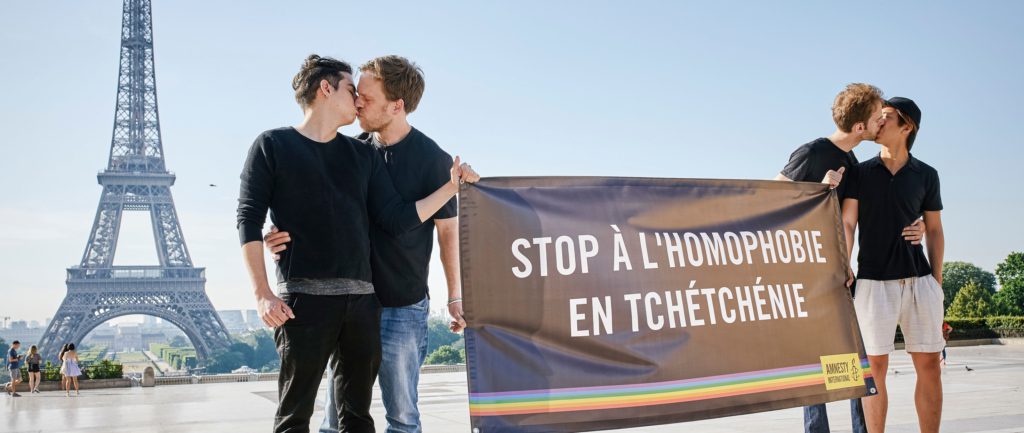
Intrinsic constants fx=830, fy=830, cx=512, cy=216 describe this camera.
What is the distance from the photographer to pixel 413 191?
3387 mm

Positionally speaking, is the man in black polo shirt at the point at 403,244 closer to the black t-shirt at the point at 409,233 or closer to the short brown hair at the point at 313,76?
the black t-shirt at the point at 409,233

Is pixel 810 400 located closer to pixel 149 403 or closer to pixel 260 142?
pixel 260 142

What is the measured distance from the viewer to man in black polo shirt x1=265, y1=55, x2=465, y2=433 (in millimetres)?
3266

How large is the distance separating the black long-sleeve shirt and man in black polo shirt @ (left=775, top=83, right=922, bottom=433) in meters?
2.43

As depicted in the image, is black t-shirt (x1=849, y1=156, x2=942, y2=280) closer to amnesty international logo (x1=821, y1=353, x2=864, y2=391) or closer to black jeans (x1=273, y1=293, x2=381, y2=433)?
amnesty international logo (x1=821, y1=353, x2=864, y2=391)

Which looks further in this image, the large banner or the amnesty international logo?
the amnesty international logo

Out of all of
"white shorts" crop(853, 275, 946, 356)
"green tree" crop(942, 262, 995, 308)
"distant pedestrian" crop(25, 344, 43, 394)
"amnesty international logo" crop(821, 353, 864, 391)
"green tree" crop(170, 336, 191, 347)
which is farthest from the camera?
"green tree" crop(170, 336, 191, 347)

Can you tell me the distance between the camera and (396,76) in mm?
3371

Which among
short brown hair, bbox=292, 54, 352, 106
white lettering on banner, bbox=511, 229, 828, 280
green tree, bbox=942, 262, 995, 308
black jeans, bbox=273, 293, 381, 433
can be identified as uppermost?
green tree, bbox=942, 262, 995, 308

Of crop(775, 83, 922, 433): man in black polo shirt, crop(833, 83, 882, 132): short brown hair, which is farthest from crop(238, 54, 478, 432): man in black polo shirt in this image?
crop(833, 83, 882, 132): short brown hair

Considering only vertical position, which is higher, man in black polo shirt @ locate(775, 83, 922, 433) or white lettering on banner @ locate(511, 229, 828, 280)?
man in black polo shirt @ locate(775, 83, 922, 433)

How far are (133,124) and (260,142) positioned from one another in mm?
62866

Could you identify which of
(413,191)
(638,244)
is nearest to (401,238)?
(413,191)

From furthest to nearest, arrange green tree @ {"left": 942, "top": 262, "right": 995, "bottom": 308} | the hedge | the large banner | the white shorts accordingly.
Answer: green tree @ {"left": 942, "top": 262, "right": 995, "bottom": 308} < the hedge < the white shorts < the large banner
